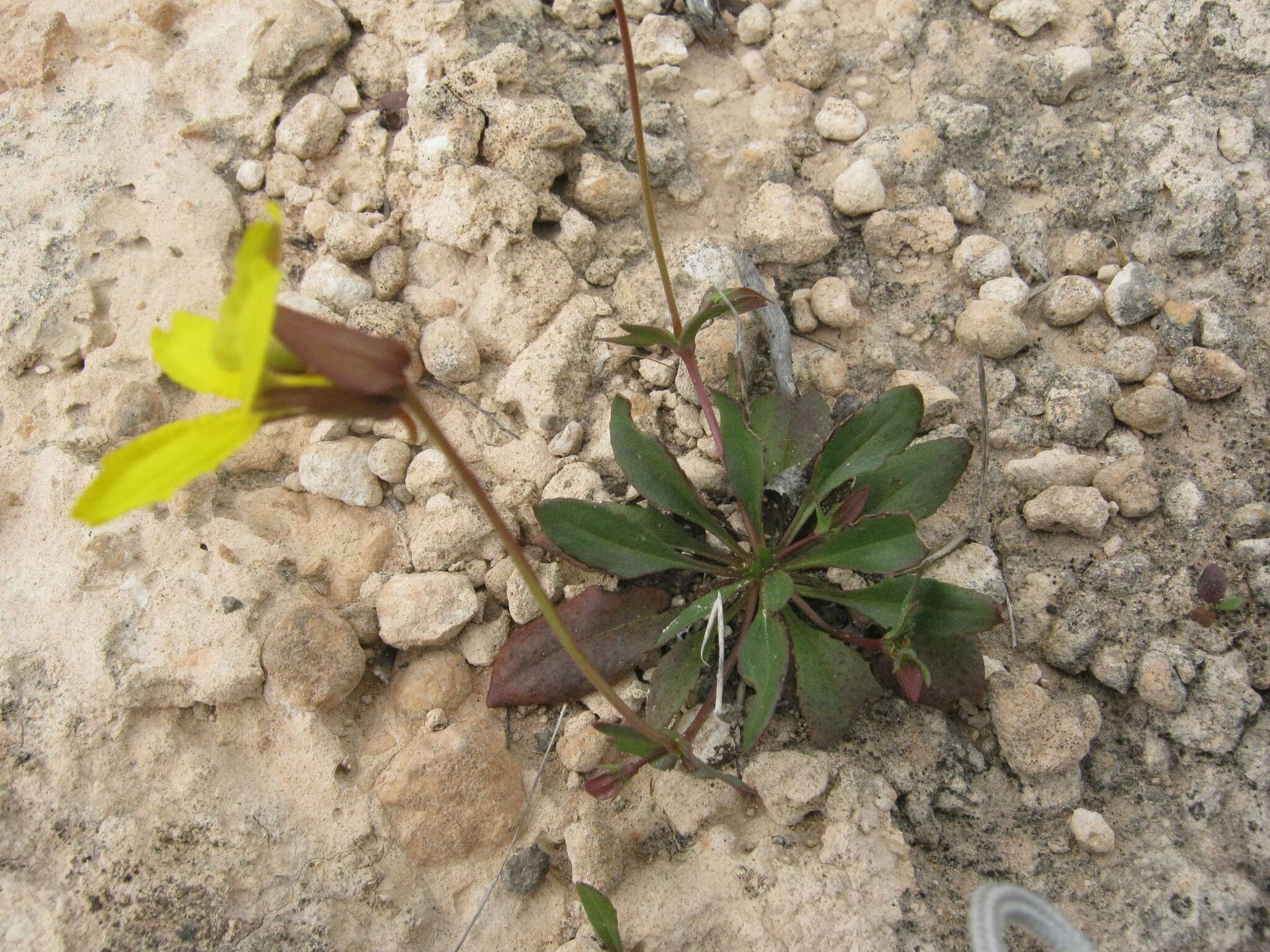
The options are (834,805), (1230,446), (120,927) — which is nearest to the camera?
(120,927)

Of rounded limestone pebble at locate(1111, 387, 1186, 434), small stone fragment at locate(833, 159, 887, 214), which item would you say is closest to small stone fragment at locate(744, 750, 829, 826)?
rounded limestone pebble at locate(1111, 387, 1186, 434)

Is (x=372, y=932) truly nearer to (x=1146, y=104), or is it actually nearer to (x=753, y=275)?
(x=753, y=275)

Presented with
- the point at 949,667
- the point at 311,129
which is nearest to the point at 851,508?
the point at 949,667

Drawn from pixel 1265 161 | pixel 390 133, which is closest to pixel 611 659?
pixel 390 133

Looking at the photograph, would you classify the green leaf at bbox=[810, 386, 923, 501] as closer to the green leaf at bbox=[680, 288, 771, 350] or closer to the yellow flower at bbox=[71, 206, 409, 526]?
the green leaf at bbox=[680, 288, 771, 350]

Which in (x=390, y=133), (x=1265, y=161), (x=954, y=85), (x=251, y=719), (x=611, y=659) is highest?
(x=390, y=133)

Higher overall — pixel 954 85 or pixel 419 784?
pixel 954 85

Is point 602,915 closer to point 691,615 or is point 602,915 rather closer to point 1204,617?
point 691,615
